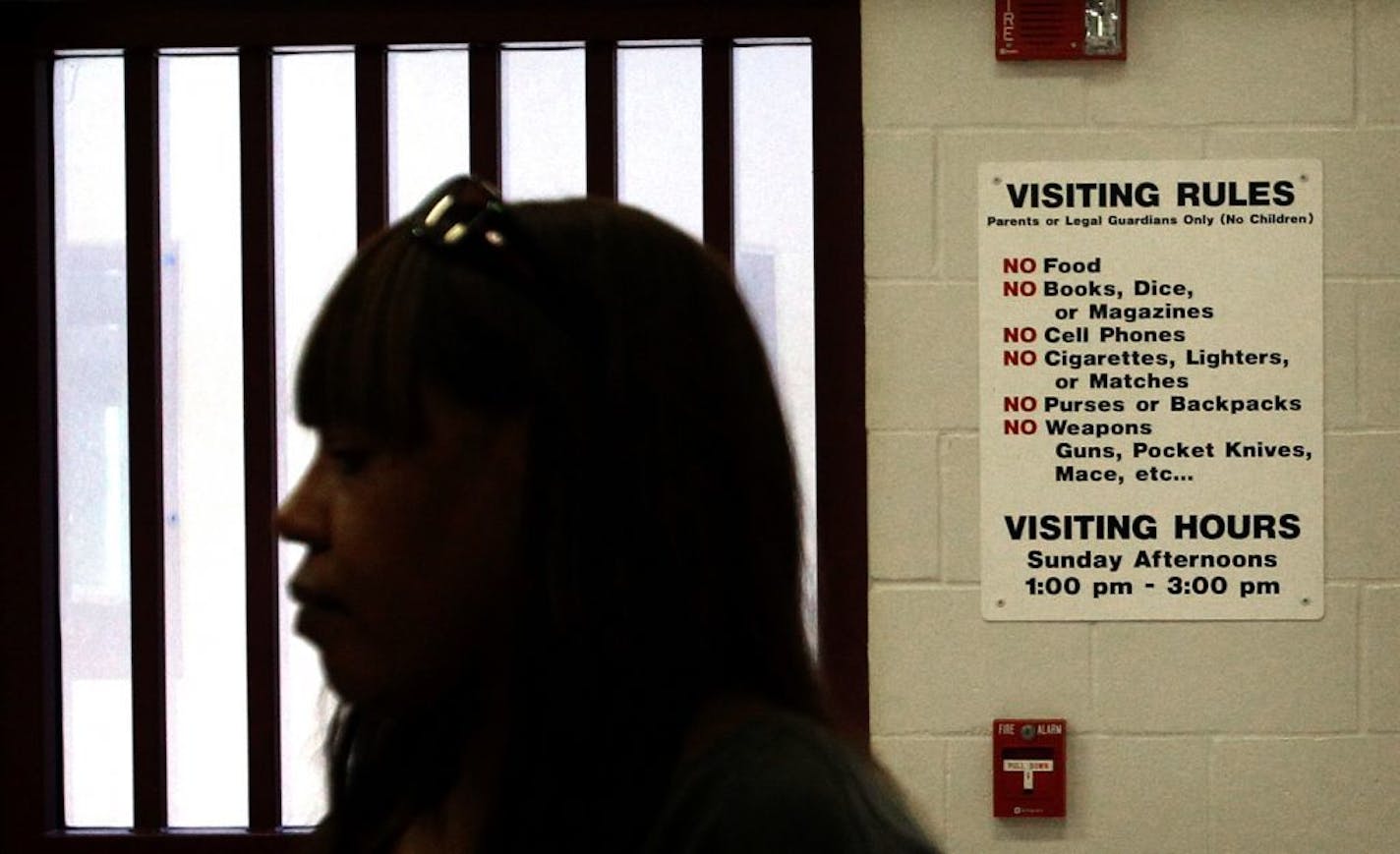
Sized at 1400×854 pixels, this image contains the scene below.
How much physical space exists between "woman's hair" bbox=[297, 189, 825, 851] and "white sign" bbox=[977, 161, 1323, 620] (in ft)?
5.16

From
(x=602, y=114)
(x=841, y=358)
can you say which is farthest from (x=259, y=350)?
(x=841, y=358)

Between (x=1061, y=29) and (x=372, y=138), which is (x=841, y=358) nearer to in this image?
(x=1061, y=29)

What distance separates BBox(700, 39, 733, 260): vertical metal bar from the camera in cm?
232

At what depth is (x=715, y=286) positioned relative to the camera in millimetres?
765

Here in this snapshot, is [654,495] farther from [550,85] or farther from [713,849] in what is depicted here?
[550,85]

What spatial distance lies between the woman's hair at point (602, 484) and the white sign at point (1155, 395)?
61.9 inches

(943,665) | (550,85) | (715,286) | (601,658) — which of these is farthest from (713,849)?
(550,85)

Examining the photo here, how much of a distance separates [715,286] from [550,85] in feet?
5.43

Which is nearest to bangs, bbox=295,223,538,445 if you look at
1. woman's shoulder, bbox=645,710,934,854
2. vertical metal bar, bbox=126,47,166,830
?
woman's shoulder, bbox=645,710,934,854

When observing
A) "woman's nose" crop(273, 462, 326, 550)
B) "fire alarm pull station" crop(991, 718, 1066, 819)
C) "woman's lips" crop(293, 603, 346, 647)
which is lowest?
"fire alarm pull station" crop(991, 718, 1066, 819)

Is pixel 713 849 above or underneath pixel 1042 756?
above

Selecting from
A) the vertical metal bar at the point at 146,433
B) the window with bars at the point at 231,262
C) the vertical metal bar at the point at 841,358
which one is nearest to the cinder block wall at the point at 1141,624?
the vertical metal bar at the point at 841,358

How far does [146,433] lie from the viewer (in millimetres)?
2359

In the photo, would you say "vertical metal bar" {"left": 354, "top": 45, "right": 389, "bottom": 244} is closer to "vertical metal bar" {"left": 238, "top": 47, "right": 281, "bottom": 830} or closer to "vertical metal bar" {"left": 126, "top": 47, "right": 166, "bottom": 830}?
"vertical metal bar" {"left": 238, "top": 47, "right": 281, "bottom": 830}
